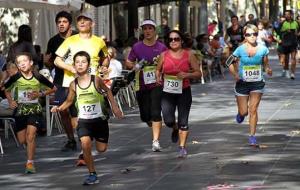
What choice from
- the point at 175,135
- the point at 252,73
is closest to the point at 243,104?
the point at 252,73

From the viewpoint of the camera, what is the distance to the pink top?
11.1m

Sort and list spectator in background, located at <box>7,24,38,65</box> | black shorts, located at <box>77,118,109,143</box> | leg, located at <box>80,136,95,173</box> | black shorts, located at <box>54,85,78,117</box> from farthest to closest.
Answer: spectator in background, located at <box>7,24,38,65</box> → black shorts, located at <box>54,85,78,117</box> → black shorts, located at <box>77,118,109,143</box> → leg, located at <box>80,136,95,173</box>

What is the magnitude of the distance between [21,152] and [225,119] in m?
4.62

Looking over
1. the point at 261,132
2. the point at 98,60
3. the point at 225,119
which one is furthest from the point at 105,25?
the point at 98,60

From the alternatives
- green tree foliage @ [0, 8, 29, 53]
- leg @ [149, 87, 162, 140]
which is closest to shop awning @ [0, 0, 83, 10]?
leg @ [149, 87, 162, 140]

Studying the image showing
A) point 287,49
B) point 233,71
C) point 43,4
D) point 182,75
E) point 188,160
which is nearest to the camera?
point 188,160

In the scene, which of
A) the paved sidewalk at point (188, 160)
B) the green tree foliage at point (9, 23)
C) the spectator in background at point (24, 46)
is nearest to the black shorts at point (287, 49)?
the green tree foliage at point (9, 23)

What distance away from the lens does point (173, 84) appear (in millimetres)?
11070

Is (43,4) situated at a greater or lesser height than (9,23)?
greater

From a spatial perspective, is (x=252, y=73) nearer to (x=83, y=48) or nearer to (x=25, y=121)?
(x=83, y=48)

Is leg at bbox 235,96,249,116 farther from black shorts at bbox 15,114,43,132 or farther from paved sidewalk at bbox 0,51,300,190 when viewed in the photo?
black shorts at bbox 15,114,43,132

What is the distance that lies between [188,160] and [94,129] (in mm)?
1758

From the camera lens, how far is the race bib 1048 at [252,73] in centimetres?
1175

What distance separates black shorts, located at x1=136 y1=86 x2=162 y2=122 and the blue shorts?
1.15m
